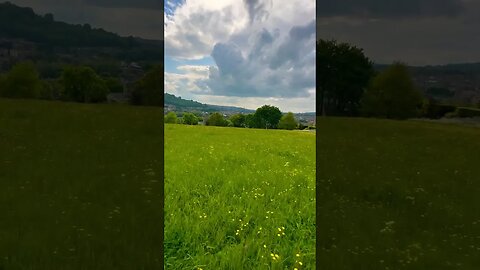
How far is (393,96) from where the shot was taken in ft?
13.1

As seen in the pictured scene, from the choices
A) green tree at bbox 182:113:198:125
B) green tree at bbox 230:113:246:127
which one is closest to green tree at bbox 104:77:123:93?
green tree at bbox 182:113:198:125

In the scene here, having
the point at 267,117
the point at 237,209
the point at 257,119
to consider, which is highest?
the point at 267,117

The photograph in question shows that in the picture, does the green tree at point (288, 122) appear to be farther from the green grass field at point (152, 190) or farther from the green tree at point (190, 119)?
the green grass field at point (152, 190)

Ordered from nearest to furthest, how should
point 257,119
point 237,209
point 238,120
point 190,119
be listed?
point 237,209 → point 190,119 → point 257,119 → point 238,120

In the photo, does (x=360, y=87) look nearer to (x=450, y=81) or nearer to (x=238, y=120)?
(x=450, y=81)

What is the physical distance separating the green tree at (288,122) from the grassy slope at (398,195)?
55.6ft

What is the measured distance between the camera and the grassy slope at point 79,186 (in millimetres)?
3586

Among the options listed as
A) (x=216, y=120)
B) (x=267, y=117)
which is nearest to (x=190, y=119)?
(x=216, y=120)

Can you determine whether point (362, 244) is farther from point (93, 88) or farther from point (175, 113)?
point (175, 113)

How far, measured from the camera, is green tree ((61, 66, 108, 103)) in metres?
3.90

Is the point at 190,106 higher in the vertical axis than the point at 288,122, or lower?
higher

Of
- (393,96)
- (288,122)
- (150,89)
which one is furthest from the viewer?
(288,122)

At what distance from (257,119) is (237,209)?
16.0 meters

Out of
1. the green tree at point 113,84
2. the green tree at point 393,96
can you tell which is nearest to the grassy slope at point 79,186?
the green tree at point 113,84
